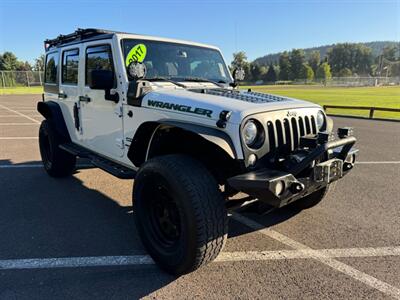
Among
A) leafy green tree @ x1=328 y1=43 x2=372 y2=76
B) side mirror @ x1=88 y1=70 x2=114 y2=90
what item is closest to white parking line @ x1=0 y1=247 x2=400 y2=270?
side mirror @ x1=88 y1=70 x2=114 y2=90

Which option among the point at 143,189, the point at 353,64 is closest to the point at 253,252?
the point at 143,189

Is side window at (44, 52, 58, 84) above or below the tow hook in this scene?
above

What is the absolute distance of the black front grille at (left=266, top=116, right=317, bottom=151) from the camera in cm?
313

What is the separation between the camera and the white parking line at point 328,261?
9.51ft

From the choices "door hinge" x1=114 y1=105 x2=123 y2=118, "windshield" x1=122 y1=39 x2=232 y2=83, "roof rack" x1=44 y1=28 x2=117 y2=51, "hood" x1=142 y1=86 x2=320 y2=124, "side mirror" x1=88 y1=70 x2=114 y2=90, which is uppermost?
"roof rack" x1=44 y1=28 x2=117 y2=51

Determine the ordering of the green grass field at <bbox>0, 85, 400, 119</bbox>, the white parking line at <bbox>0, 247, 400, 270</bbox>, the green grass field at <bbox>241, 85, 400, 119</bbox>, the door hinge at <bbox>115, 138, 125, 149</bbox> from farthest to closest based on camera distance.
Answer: the green grass field at <bbox>0, 85, 400, 119</bbox> → the green grass field at <bbox>241, 85, 400, 119</bbox> → the door hinge at <bbox>115, 138, 125, 149</bbox> → the white parking line at <bbox>0, 247, 400, 270</bbox>

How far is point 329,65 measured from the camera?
466 ft

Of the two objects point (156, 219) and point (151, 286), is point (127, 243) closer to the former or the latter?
point (156, 219)

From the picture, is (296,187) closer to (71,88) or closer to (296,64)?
(71,88)

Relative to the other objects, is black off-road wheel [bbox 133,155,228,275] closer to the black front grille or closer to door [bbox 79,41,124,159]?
the black front grille

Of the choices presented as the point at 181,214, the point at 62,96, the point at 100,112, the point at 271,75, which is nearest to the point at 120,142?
the point at 100,112

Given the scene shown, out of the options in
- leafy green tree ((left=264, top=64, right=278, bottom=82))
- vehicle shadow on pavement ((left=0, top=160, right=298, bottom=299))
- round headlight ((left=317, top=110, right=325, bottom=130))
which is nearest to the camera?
vehicle shadow on pavement ((left=0, top=160, right=298, bottom=299))

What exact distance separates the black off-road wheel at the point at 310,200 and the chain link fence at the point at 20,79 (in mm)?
44738

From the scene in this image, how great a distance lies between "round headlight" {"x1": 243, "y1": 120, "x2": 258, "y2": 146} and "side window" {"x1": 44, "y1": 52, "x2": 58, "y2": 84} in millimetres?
4202
